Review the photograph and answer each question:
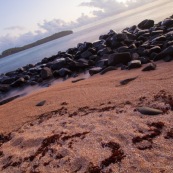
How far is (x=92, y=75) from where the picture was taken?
1274cm

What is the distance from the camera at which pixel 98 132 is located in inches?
226

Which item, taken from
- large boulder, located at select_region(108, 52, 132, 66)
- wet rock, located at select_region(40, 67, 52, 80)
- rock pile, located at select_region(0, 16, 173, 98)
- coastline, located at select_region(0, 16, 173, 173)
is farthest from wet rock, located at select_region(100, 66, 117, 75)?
wet rock, located at select_region(40, 67, 52, 80)

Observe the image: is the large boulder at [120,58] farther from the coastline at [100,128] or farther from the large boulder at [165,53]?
the large boulder at [165,53]

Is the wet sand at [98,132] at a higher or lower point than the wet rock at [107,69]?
higher

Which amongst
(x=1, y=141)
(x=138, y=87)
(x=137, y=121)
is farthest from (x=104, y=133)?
(x=1, y=141)

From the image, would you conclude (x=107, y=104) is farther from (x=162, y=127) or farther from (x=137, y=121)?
(x=162, y=127)

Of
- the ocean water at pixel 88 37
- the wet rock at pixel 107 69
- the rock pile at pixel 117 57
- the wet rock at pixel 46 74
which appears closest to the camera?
the rock pile at pixel 117 57

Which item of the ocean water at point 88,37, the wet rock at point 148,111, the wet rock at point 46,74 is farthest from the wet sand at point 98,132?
the ocean water at point 88,37

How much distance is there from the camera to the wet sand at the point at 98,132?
15.2 feet

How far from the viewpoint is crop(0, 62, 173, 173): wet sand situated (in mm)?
4621

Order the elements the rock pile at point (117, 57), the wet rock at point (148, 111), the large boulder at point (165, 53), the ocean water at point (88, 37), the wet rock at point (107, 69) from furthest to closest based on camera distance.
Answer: the ocean water at point (88, 37), the wet rock at point (107, 69), the rock pile at point (117, 57), the large boulder at point (165, 53), the wet rock at point (148, 111)

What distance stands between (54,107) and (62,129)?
2.28 meters

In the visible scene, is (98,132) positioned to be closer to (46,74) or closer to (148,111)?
(148,111)

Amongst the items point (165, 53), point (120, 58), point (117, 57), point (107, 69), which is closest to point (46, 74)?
point (107, 69)
